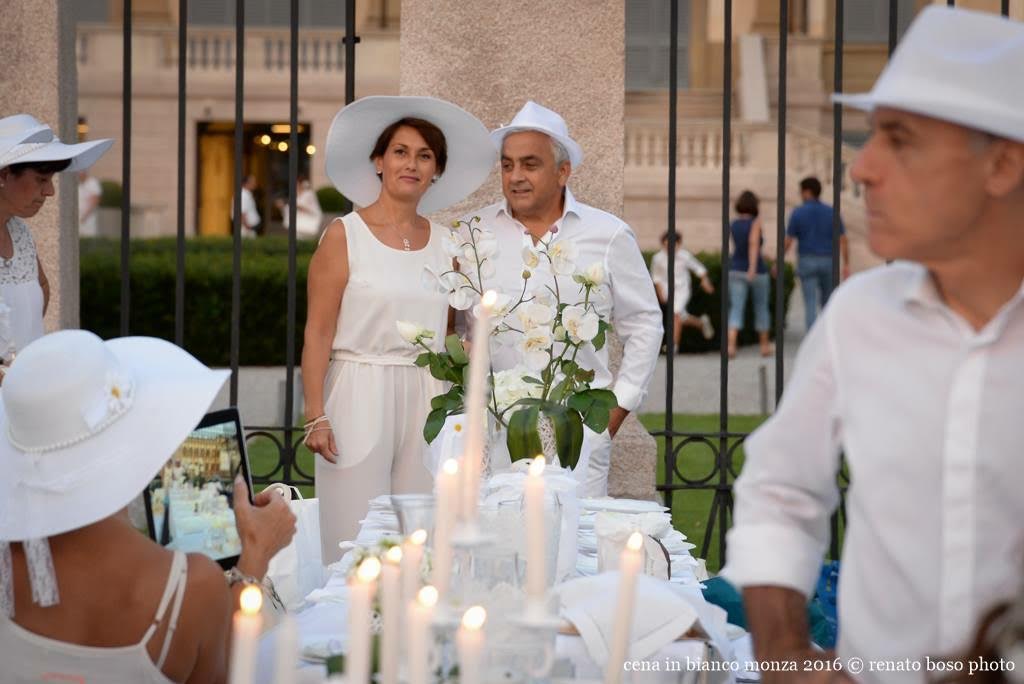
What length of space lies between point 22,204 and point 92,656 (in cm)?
255

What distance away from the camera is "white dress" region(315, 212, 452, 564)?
4.96 meters

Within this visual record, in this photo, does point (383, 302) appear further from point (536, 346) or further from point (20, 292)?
point (536, 346)

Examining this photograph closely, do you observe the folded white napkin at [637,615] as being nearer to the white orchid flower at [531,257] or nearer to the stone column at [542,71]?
the white orchid flower at [531,257]

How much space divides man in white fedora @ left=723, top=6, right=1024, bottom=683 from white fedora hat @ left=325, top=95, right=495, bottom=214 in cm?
298

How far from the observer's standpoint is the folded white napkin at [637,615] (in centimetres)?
272

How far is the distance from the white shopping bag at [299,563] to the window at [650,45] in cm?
2358

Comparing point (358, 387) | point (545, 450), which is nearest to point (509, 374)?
point (545, 450)

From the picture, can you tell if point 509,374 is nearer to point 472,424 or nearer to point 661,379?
point 472,424

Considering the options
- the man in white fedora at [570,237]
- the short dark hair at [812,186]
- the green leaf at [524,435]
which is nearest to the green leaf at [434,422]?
the green leaf at [524,435]

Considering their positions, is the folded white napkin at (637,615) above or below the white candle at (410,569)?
below

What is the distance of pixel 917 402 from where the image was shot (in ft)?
6.84

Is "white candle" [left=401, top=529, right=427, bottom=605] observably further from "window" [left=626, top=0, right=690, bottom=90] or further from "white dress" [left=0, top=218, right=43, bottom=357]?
"window" [left=626, top=0, right=690, bottom=90]

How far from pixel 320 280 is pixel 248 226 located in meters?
14.8

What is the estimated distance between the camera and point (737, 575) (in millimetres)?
2201
